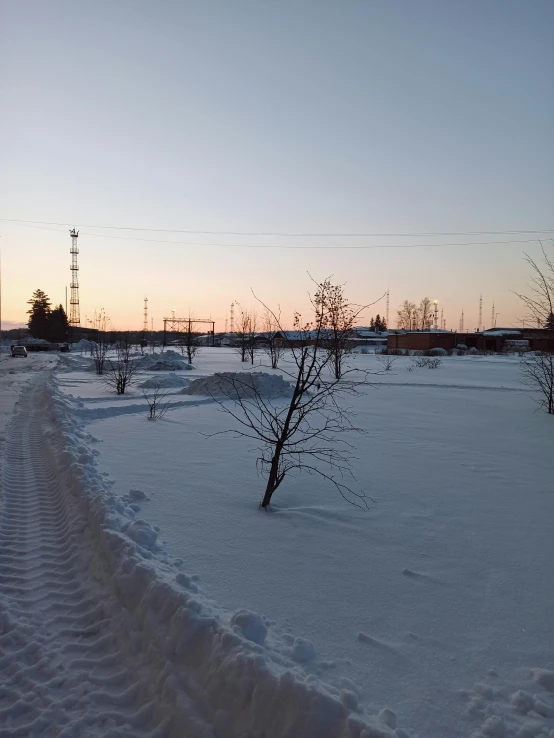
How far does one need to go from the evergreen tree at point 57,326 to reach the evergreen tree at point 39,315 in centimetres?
73

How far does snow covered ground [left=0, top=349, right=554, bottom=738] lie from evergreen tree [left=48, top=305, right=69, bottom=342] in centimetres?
8469

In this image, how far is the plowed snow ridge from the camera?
226 cm

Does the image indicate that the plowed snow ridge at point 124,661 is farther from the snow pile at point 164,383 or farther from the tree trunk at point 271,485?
the snow pile at point 164,383

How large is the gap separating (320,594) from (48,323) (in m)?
91.6

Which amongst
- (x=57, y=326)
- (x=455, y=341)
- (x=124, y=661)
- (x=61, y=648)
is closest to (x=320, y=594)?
(x=124, y=661)

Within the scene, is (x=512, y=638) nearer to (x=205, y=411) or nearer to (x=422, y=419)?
(x=422, y=419)

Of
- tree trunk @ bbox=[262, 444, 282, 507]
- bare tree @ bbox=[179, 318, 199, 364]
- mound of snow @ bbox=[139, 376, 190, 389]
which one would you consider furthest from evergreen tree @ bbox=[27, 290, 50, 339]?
tree trunk @ bbox=[262, 444, 282, 507]

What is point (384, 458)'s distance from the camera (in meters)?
7.58

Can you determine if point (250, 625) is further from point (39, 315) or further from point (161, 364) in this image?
point (39, 315)

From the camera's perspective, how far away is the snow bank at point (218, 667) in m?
2.19

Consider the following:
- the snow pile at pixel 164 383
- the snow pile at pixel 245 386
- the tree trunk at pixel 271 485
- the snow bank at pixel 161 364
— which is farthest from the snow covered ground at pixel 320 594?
the snow bank at pixel 161 364

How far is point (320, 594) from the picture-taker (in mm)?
3418

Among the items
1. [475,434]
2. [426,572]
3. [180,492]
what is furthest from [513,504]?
[475,434]

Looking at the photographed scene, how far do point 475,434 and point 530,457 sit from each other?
6.19ft
